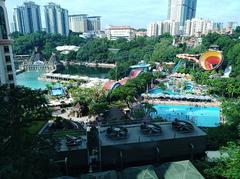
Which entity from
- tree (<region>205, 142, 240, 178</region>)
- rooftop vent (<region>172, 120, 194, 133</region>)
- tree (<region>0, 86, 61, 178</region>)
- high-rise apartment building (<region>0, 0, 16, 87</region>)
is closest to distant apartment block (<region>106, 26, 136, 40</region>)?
high-rise apartment building (<region>0, 0, 16, 87</region>)

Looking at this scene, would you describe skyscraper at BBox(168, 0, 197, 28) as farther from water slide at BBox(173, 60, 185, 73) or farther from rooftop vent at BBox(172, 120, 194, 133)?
rooftop vent at BBox(172, 120, 194, 133)

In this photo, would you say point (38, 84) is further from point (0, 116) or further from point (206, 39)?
point (206, 39)

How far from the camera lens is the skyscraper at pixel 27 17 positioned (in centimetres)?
11331

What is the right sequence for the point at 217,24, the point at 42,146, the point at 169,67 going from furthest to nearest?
the point at 217,24 → the point at 169,67 → the point at 42,146

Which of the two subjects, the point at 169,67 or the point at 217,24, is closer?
the point at 169,67

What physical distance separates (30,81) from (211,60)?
150 ft

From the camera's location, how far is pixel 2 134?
344 inches

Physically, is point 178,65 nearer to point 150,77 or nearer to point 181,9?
point 150,77

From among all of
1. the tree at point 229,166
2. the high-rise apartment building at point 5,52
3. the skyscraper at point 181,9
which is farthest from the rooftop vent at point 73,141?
the skyscraper at point 181,9

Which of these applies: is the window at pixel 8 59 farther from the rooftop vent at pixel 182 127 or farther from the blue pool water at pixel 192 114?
the blue pool water at pixel 192 114

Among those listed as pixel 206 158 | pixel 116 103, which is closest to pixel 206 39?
pixel 116 103

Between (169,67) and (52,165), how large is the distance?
53.1m

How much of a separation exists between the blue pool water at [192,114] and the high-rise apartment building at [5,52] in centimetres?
1900

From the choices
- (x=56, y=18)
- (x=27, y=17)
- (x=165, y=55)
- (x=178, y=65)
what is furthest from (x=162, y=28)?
(x=27, y=17)
